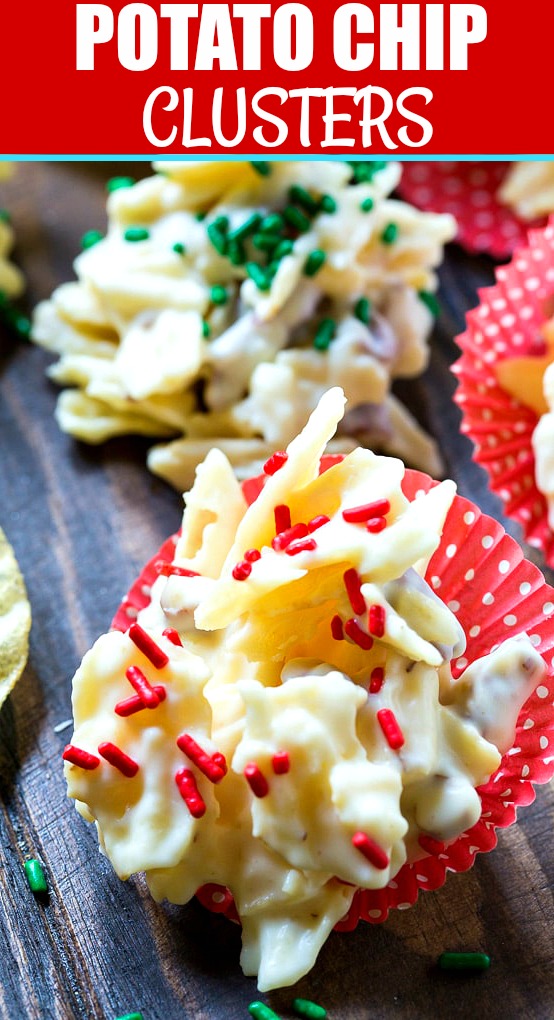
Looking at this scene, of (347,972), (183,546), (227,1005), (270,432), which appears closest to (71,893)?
(227,1005)

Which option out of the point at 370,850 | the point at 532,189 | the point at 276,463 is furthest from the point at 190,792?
the point at 532,189

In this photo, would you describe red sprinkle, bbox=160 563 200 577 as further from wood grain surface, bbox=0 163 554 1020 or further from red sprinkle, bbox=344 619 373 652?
wood grain surface, bbox=0 163 554 1020

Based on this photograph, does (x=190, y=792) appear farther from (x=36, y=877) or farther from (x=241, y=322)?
(x=241, y=322)

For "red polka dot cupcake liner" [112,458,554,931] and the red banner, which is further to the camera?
the red banner

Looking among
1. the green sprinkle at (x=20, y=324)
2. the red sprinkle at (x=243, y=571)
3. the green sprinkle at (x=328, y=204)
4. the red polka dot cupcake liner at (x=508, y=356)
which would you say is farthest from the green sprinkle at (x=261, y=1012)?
the green sprinkle at (x=20, y=324)

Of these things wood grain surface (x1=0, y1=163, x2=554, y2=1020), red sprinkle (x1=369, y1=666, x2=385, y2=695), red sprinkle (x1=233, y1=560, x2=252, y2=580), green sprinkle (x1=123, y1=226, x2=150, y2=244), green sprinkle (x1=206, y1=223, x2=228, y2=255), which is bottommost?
wood grain surface (x1=0, y1=163, x2=554, y2=1020)

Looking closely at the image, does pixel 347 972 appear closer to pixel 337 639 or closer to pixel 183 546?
pixel 337 639

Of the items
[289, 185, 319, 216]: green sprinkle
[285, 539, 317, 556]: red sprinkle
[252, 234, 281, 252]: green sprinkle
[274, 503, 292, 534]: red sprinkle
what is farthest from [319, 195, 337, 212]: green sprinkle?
[285, 539, 317, 556]: red sprinkle
